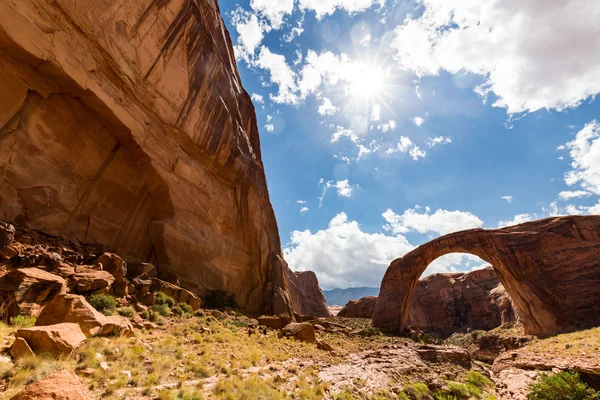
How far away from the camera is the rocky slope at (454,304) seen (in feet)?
175

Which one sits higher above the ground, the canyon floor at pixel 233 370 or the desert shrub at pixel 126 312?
the desert shrub at pixel 126 312

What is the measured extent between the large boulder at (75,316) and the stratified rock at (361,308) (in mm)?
57702

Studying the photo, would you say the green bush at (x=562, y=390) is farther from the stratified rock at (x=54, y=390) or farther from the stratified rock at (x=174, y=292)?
the stratified rock at (x=174, y=292)

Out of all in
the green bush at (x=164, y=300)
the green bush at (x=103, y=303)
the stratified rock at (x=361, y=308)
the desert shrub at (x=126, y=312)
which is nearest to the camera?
the green bush at (x=103, y=303)

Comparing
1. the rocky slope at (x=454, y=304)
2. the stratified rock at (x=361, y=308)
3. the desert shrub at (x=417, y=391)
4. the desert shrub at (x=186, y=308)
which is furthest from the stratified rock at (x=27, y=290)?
the stratified rock at (x=361, y=308)

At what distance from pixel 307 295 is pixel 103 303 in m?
63.9

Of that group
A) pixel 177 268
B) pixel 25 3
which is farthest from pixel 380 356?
pixel 25 3

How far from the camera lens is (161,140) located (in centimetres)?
1891

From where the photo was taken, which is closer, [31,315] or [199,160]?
[31,315]

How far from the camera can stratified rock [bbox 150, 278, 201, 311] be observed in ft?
47.1

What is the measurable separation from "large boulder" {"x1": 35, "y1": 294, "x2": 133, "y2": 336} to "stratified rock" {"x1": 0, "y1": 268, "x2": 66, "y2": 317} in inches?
39.3

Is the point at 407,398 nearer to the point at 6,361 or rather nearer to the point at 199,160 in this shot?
the point at 6,361

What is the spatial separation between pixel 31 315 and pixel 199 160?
16285 mm

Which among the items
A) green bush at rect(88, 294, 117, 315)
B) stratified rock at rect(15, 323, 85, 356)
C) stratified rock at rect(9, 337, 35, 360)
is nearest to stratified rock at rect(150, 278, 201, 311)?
green bush at rect(88, 294, 117, 315)
